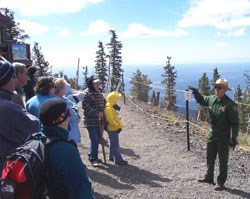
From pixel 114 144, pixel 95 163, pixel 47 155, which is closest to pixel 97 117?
pixel 114 144

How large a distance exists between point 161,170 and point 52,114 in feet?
17.4

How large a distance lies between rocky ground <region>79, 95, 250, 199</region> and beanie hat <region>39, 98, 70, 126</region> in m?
3.65

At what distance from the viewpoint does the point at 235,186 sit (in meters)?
6.71

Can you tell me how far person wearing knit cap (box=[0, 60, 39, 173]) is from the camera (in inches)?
122

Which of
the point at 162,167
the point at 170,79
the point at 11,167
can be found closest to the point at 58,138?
the point at 11,167

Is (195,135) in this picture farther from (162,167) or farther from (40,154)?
(40,154)

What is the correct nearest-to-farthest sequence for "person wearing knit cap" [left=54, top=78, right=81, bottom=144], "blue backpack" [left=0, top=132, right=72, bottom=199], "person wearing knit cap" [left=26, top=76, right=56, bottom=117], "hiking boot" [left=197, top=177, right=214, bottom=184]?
1. "blue backpack" [left=0, top=132, right=72, bottom=199]
2. "person wearing knit cap" [left=26, top=76, right=56, bottom=117]
3. "person wearing knit cap" [left=54, top=78, right=81, bottom=144]
4. "hiking boot" [left=197, top=177, right=214, bottom=184]

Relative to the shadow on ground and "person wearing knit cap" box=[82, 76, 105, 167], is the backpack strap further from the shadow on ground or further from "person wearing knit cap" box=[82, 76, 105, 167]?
"person wearing knit cap" box=[82, 76, 105, 167]

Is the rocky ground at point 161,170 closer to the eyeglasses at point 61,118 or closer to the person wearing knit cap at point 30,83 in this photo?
the person wearing knit cap at point 30,83

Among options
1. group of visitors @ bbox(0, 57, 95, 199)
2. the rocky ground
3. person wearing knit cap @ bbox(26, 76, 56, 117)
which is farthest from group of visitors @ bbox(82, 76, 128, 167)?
group of visitors @ bbox(0, 57, 95, 199)

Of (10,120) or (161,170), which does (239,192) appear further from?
(10,120)

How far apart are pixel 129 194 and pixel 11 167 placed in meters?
4.03

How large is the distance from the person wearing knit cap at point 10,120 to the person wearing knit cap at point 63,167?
24.4 inches

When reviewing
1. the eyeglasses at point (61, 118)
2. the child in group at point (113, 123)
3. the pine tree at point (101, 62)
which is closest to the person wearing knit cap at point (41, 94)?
the eyeglasses at point (61, 118)
